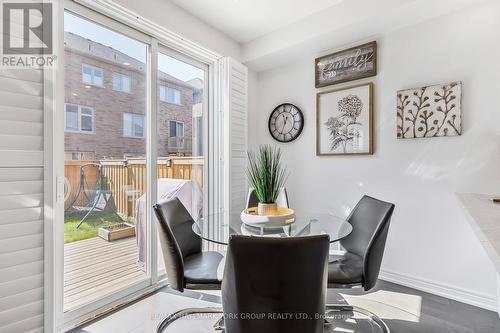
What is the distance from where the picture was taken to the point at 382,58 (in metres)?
2.57

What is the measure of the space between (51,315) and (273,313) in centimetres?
151

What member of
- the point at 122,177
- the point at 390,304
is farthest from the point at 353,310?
the point at 122,177

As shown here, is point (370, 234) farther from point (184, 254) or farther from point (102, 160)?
point (102, 160)

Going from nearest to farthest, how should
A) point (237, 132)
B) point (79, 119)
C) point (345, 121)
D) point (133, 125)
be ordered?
point (79, 119)
point (133, 125)
point (345, 121)
point (237, 132)

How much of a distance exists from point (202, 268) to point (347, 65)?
8.08 feet

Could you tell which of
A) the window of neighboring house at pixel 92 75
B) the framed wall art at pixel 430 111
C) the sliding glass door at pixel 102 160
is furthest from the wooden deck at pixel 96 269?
the framed wall art at pixel 430 111

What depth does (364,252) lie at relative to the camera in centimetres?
181

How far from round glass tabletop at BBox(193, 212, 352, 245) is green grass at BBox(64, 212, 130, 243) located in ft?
2.82

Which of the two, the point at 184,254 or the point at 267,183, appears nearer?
the point at 267,183

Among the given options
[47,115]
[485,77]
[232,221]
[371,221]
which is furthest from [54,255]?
[485,77]

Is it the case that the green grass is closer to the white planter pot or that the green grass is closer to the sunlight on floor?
the white planter pot

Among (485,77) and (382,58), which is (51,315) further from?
(485,77)

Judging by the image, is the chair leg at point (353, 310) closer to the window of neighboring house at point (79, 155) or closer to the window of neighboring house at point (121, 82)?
the window of neighboring house at point (79, 155)

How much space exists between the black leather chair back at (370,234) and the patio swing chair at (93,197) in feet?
6.54
